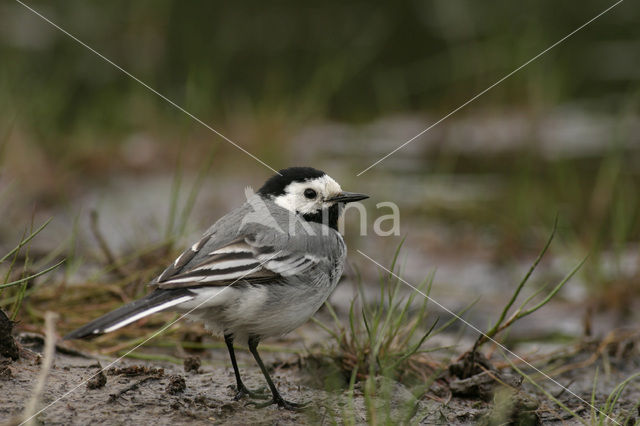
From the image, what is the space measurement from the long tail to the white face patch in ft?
3.86

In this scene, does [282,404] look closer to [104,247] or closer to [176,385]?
[176,385]

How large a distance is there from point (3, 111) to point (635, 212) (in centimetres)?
664

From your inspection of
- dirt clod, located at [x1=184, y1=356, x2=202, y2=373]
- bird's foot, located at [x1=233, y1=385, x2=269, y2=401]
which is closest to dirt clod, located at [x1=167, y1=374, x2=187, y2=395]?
bird's foot, located at [x1=233, y1=385, x2=269, y2=401]

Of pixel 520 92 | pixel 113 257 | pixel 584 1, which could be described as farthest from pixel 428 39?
pixel 113 257

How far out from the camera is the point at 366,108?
12.5m

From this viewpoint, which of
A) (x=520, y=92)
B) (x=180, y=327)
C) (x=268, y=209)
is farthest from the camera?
(x=520, y=92)

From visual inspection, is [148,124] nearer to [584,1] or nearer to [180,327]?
[180,327]

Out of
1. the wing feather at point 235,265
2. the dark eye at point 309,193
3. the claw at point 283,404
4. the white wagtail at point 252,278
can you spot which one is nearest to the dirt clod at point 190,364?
the white wagtail at point 252,278

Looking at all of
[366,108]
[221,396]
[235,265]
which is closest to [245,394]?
[221,396]

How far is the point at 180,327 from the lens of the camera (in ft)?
18.0

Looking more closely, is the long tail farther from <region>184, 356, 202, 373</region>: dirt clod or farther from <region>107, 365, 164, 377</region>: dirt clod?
<region>184, 356, 202, 373</region>: dirt clod

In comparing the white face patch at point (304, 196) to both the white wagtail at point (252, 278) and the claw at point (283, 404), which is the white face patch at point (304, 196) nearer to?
the white wagtail at point (252, 278)

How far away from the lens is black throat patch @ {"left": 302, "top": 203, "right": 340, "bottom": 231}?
5230 millimetres

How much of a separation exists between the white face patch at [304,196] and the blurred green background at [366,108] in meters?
1.69
